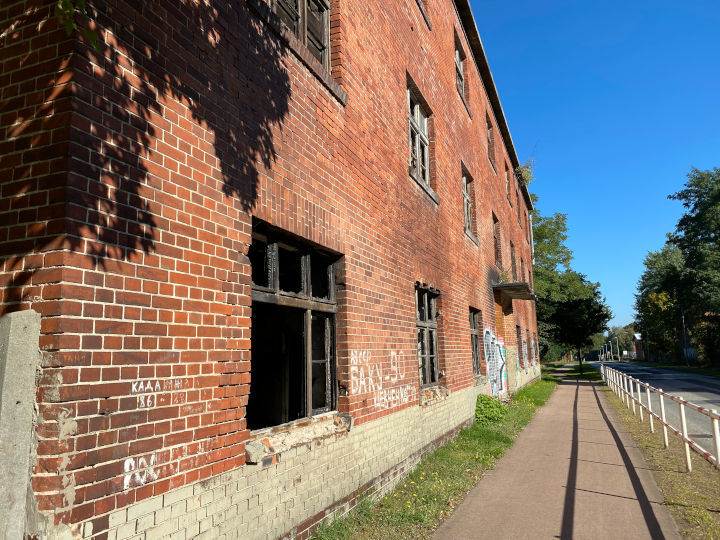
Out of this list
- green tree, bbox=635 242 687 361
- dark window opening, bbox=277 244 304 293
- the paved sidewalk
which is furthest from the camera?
green tree, bbox=635 242 687 361

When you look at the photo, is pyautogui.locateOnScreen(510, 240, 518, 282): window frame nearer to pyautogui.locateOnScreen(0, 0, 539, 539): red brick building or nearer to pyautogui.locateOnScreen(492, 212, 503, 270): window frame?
pyautogui.locateOnScreen(492, 212, 503, 270): window frame

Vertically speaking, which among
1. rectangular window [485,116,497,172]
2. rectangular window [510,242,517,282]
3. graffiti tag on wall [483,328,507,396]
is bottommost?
graffiti tag on wall [483,328,507,396]

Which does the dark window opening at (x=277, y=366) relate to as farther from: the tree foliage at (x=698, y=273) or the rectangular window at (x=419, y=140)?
the tree foliage at (x=698, y=273)

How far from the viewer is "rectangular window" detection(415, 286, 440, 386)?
27.7 ft

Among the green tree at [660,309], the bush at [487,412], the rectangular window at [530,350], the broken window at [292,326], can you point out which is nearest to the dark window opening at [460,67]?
the bush at [487,412]

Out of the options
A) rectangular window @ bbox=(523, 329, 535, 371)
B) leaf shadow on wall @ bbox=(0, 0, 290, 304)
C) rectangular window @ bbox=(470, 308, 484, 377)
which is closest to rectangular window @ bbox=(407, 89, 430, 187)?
rectangular window @ bbox=(470, 308, 484, 377)

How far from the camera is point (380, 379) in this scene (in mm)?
6031

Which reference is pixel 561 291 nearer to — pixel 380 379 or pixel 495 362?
pixel 495 362

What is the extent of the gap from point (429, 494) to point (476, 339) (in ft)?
23.6

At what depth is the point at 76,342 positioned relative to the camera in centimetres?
236

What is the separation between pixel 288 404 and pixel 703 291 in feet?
131

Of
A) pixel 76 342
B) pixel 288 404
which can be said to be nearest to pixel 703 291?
pixel 288 404

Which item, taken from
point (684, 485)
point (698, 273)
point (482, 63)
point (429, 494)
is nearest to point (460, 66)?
point (482, 63)

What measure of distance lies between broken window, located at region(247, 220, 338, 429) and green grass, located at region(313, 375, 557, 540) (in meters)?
1.18
